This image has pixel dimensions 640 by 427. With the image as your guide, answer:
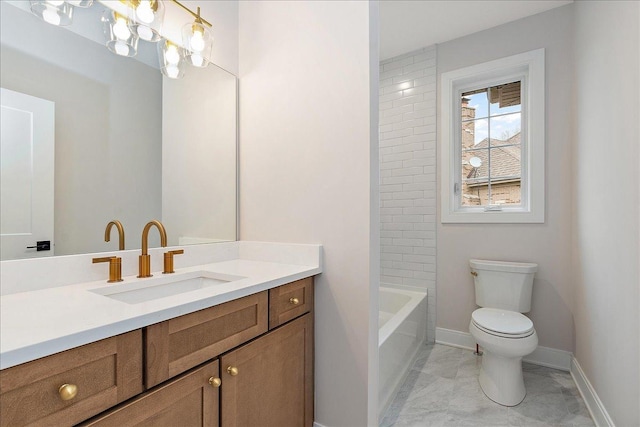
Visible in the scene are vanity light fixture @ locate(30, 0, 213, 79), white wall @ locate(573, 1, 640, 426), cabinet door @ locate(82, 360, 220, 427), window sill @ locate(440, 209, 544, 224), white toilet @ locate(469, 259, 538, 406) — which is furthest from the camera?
window sill @ locate(440, 209, 544, 224)

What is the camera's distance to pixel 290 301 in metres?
1.28

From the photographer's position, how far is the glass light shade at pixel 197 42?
143cm

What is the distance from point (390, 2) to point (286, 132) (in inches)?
56.1

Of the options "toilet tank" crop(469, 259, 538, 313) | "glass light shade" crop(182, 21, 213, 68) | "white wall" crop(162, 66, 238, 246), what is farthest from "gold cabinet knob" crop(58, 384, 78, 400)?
"toilet tank" crop(469, 259, 538, 313)

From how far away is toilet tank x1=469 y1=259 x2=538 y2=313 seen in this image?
7.21 feet

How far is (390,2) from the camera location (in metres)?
2.15

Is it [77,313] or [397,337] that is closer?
[77,313]

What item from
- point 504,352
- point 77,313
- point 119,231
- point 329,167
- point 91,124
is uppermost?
point 91,124

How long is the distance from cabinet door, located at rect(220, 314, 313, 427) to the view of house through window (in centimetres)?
201

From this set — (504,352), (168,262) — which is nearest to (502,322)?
(504,352)

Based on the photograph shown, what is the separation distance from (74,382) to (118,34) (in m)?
1.29

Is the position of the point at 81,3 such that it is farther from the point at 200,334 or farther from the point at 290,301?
the point at 290,301

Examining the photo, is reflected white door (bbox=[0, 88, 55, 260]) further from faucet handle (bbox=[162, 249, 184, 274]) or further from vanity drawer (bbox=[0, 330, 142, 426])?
vanity drawer (bbox=[0, 330, 142, 426])

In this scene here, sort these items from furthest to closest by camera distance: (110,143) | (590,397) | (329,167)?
(590,397)
(329,167)
(110,143)
